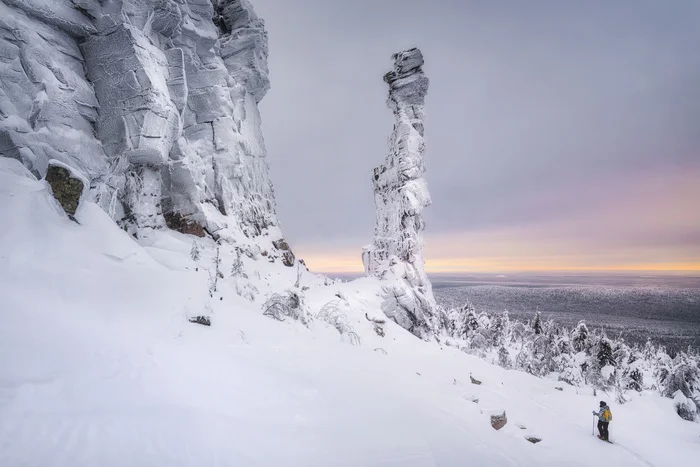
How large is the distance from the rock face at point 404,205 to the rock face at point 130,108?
1338cm

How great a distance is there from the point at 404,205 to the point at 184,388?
2679 cm

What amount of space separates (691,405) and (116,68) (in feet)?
110

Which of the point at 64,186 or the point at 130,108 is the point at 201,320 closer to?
the point at 64,186

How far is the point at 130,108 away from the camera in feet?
49.5

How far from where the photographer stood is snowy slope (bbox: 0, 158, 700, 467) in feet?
12.8

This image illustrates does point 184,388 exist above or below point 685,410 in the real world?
above

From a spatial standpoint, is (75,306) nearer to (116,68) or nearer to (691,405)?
(116,68)

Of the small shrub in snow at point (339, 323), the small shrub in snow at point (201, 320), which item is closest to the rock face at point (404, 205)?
the small shrub in snow at point (339, 323)

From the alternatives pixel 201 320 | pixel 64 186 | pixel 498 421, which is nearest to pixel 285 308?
pixel 201 320

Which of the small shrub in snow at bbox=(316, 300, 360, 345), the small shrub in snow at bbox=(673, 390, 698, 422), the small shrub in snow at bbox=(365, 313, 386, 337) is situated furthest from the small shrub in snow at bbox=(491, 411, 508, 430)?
the small shrub in snow at bbox=(673, 390, 698, 422)

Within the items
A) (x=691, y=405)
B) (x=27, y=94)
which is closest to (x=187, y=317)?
(x=27, y=94)

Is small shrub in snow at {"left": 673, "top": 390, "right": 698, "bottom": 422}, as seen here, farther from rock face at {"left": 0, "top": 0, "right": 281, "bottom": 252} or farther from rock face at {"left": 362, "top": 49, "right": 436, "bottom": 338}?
rock face at {"left": 0, "top": 0, "right": 281, "bottom": 252}

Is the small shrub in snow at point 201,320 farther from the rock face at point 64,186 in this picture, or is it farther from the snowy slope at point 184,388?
the rock face at point 64,186

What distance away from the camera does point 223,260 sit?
→ 17.5m
